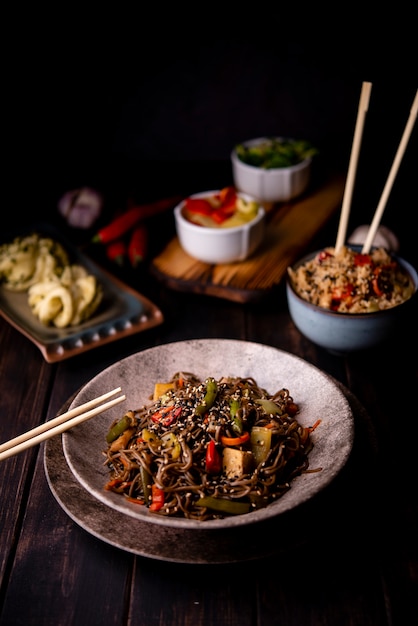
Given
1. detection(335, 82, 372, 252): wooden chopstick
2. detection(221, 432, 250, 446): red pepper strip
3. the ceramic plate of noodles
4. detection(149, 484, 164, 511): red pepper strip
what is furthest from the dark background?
detection(149, 484, 164, 511): red pepper strip

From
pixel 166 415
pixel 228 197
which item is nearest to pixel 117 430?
pixel 166 415

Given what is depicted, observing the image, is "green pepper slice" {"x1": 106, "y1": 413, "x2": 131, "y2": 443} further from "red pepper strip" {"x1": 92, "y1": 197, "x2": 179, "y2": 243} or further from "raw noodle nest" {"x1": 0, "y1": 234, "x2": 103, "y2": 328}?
"red pepper strip" {"x1": 92, "y1": 197, "x2": 179, "y2": 243}

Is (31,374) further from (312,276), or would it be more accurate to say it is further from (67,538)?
(312,276)

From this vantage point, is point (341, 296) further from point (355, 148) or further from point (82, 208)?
point (82, 208)

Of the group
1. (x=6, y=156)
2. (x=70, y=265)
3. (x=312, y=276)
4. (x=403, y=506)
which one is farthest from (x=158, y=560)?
(x=6, y=156)

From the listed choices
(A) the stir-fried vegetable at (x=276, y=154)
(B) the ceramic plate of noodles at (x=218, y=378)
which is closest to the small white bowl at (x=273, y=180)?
(A) the stir-fried vegetable at (x=276, y=154)

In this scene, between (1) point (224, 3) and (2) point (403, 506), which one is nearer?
(2) point (403, 506)

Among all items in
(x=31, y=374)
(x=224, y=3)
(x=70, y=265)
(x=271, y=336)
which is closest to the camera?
(x=31, y=374)
